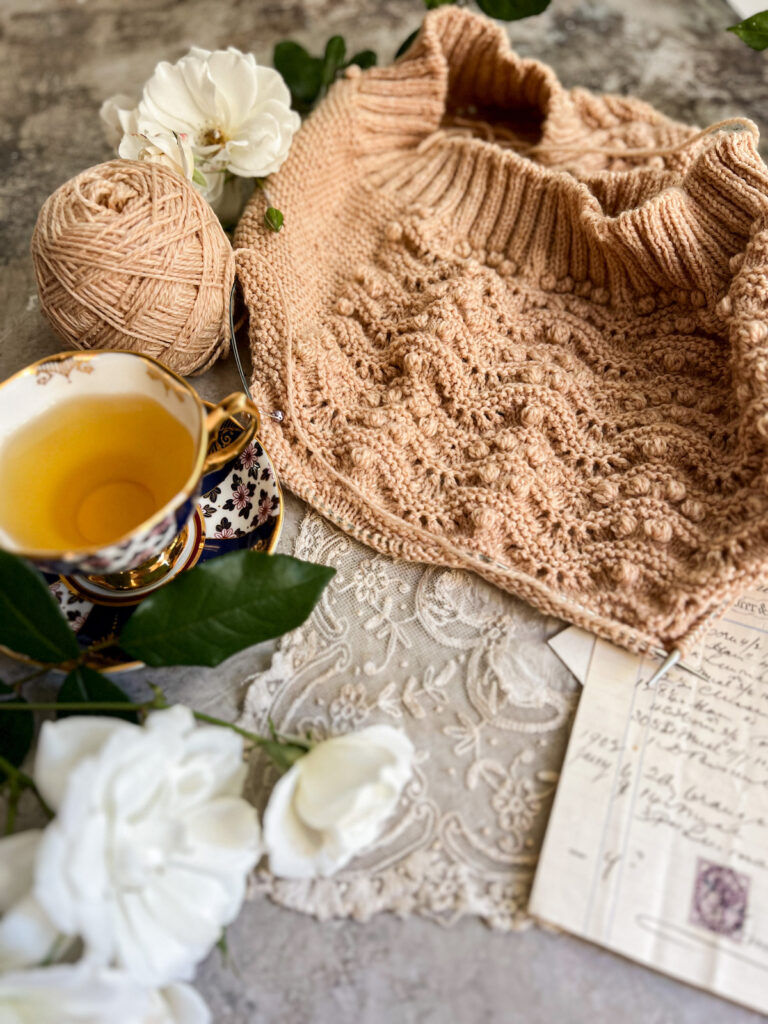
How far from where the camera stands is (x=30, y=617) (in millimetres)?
498

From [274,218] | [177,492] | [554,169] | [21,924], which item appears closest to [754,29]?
[554,169]

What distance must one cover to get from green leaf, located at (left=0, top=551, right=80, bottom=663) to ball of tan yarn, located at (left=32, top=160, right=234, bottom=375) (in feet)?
0.79

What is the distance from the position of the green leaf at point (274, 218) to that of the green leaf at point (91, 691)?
18.0 inches

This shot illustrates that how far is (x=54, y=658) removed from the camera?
511mm

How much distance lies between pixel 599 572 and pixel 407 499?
0.17 metres

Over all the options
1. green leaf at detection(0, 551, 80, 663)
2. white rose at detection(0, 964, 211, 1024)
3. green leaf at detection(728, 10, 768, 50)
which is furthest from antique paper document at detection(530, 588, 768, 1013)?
green leaf at detection(728, 10, 768, 50)

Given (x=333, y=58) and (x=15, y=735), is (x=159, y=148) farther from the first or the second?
(x=15, y=735)

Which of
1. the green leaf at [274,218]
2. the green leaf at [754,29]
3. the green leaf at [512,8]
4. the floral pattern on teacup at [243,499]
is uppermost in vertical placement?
the green leaf at [754,29]

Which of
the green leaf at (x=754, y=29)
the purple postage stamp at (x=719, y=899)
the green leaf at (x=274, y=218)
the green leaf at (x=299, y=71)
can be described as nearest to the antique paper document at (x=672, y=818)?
the purple postage stamp at (x=719, y=899)

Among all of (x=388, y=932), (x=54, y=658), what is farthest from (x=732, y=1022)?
(x=54, y=658)

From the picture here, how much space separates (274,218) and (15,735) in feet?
1.68

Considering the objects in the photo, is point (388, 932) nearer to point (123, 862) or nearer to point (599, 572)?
point (123, 862)

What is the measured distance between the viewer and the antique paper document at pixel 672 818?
1.57ft

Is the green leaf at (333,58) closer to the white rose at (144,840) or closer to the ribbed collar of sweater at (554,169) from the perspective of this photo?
the ribbed collar of sweater at (554,169)
